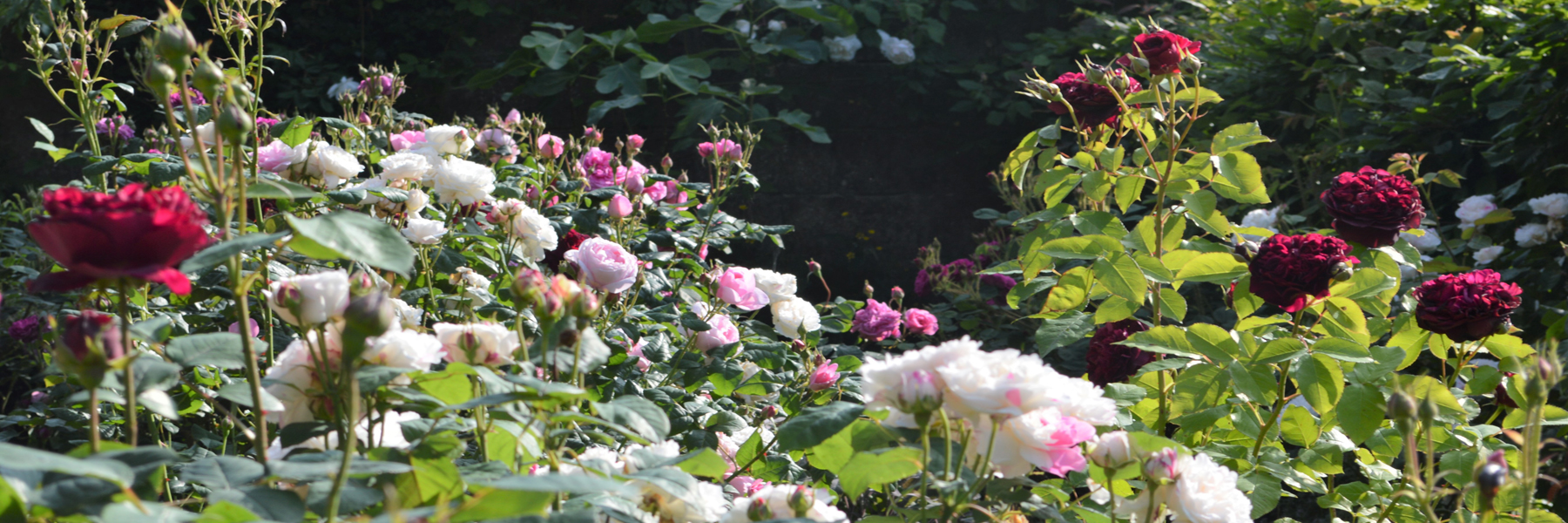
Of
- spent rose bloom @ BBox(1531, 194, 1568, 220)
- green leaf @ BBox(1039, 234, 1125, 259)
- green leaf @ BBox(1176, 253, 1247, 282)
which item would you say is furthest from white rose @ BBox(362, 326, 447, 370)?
spent rose bloom @ BBox(1531, 194, 1568, 220)

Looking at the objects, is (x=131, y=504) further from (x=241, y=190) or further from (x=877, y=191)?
(x=877, y=191)

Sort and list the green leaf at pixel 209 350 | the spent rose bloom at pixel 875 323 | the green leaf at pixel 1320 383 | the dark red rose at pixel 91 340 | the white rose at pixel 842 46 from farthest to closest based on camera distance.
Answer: the white rose at pixel 842 46 < the spent rose bloom at pixel 875 323 < the green leaf at pixel 1320 383 < the green leaf at pixel 209 350 < the dark red rose at pixel 91 340

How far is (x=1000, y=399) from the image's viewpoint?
2.02ft

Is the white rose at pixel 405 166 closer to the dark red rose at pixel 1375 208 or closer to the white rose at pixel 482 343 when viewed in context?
the white rose at pixel 482 343

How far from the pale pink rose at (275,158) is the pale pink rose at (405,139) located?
1.22 ft

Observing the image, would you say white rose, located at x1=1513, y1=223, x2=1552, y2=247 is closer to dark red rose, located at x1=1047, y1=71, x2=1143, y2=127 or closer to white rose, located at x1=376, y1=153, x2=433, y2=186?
dark red rose, located at x1=1047, y1=71, x2=1143, y2=127

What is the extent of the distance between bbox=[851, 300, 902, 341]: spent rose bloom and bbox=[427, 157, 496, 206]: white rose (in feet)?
2.69

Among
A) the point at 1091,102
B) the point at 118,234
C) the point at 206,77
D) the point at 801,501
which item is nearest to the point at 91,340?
the point at 118,234

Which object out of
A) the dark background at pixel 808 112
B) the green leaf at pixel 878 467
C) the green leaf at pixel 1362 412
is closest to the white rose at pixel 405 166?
the green leaf at pixel 878 467

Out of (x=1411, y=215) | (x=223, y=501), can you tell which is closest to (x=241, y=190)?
(x=223, y=501)

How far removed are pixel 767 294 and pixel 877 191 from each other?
2.58 m

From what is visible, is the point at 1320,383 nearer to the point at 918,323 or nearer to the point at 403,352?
the point at 403,352

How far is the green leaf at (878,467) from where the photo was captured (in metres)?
0.68

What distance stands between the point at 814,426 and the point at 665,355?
675mm
